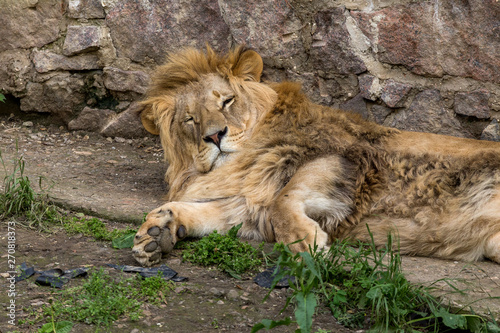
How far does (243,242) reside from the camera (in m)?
3.76

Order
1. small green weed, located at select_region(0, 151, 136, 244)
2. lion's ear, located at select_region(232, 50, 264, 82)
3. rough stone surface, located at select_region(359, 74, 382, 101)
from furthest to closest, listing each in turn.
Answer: rough stone surface, located at select_region(359, 74, 382, 101)
lion's ear, located at select_region(232, 50, 264, 82)
small green weed, located at select_region(0, 151, 136, 244)

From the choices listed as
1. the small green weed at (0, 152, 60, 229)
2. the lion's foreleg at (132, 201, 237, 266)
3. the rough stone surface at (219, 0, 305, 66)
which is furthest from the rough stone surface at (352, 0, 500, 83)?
the small green weed at (0, 152, 60, 229)

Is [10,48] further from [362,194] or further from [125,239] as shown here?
[362,194]

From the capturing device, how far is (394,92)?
16.2 feet

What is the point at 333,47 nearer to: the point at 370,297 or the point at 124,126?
the point at 124,126

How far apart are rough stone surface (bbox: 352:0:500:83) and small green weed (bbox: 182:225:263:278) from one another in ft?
7.34

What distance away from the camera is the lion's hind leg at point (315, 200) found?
141 inches

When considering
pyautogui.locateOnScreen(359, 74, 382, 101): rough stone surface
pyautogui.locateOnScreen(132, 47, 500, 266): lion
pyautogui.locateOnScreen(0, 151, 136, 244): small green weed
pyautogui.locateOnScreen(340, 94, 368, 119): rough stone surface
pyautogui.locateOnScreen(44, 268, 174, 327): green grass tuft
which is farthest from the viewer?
pyautogui.locateOnScreen(340, 94, 368, 119): rough stone surface

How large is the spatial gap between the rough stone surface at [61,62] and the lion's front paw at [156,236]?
104 inches

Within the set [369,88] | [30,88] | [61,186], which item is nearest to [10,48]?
[30,88]

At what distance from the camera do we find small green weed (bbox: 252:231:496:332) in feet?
8.91

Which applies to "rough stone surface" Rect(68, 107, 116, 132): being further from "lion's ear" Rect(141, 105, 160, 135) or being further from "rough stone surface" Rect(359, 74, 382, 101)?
"rough stone surface" Rect(359, 74, 382, 101)

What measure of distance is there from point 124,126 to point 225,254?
2.82 metres

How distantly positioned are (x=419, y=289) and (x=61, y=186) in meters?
2.85
